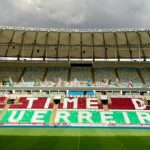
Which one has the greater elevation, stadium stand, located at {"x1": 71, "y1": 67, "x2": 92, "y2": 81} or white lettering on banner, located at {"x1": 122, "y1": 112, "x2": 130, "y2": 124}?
stadium stand, located at {"x1": 71, "y1": 67, "x2": 92, "y2": 81}

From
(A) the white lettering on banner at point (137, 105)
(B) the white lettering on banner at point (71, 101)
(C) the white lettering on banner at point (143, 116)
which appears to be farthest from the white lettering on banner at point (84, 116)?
(A) the white lettering on banner at point (137, 105)

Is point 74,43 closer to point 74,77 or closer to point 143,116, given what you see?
point 74,77

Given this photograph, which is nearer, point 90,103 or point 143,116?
point 143,116

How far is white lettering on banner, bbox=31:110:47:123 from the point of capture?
136 feet

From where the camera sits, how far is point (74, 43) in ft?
184

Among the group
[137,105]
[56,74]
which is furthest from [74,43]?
[137,105]

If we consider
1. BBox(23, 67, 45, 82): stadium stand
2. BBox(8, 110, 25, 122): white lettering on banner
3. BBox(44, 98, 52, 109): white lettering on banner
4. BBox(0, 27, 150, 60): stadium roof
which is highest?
BBox(0, 27, 150, 60): stadium roof

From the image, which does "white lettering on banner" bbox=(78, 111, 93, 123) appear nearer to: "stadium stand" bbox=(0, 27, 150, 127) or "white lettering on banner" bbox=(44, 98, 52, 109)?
"stadium stand" bbox=(0, 27, 150, 127)

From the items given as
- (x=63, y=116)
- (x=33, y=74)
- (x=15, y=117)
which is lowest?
(x=15, y=117)

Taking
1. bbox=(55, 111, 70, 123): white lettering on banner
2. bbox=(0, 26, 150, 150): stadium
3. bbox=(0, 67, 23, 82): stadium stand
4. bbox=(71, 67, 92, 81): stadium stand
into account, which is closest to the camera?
bbox=(0, 26, 150, 150): stadium

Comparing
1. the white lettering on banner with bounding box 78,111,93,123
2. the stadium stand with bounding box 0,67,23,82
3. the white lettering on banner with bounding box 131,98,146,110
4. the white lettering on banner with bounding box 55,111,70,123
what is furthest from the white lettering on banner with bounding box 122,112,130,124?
the stadium stand with bounding box 0,67,23,82

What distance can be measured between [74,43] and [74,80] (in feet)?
21.1

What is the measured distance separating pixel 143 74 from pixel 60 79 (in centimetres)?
1468

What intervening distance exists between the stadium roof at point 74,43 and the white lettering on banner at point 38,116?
42.7 feet
